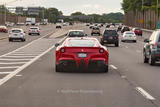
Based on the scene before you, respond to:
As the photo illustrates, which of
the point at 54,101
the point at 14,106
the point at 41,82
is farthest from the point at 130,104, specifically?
the point at 41,82

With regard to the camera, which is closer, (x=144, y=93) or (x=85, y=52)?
(x=144, y=93)

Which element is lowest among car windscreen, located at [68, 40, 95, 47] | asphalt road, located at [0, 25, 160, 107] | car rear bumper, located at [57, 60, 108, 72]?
asphalt road, located at [0, 25, 160, 107]

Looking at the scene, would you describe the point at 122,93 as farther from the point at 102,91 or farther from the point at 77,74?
the point at 77,74

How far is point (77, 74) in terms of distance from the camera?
16.0 m

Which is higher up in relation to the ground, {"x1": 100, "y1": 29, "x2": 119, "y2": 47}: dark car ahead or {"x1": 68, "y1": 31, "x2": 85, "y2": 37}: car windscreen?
{"x1": 68, "y1": 31, "x2": 85, "y2": 37}: car windscreen

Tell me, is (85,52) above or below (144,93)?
above

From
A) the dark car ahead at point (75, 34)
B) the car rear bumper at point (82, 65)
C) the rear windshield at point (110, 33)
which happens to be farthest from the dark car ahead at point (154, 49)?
the rear windshield at point (110, 33)

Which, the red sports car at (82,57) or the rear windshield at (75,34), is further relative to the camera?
the rear windshield at (75,34)

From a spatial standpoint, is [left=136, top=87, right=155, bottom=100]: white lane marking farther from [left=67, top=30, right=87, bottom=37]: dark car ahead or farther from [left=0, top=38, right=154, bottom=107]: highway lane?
[left=67, top=30, right=87, bottom=37]: dark car ahead

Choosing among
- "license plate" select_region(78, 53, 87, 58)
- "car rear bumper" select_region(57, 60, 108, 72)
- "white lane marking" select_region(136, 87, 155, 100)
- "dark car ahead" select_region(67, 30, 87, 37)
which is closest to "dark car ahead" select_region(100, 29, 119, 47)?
"dark car ahead" select_region(67, 30, 87, 37)

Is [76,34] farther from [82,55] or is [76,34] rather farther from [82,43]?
[82,55]

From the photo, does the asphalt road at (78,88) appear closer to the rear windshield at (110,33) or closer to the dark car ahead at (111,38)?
the dark car ahead at (111,38)

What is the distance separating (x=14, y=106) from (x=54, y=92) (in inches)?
91.1

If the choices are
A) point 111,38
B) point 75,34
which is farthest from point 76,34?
point 111,38
